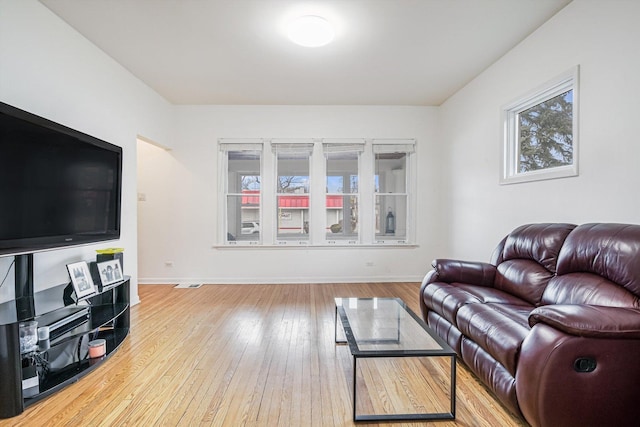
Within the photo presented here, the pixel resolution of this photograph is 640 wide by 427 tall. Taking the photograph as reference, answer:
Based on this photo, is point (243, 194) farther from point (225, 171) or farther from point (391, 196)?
point (391, 196)

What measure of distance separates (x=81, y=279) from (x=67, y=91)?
5.67 feet

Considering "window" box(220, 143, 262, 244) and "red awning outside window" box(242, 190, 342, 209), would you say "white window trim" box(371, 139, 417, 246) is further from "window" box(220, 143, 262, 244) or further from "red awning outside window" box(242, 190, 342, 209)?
"window" box(220, 143, 262, 244)

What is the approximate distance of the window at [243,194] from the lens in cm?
509

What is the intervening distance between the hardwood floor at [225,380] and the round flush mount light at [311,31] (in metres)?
2.73

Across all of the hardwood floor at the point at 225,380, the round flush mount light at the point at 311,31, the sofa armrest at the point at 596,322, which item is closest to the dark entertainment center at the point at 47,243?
the hardwood floor at the point at 225,380

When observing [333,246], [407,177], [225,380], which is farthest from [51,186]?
[407,177]

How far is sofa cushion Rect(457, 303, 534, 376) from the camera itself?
1.66 meters

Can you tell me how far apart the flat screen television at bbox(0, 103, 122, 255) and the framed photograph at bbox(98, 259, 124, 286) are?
0.77 feet

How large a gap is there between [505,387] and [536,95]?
2656 millimetres

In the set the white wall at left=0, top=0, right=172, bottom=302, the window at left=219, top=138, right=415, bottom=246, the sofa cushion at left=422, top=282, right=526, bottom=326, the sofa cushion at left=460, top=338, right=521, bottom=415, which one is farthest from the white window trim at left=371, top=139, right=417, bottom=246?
the white wall at left=0, top=0, right=172, bottom=302

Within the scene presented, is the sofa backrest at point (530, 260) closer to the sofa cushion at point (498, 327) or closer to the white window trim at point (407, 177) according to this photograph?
the sofa cushion at point (498, 327)

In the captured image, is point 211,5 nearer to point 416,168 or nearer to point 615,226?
point 615,226

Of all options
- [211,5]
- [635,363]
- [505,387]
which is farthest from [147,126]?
[635,363]

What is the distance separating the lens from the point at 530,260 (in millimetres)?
2580
